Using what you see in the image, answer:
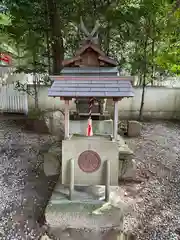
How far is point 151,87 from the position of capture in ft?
28.3

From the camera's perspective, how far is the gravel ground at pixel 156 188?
378cm

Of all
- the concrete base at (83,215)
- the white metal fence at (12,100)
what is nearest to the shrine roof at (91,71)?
the concrete base at (83,215)

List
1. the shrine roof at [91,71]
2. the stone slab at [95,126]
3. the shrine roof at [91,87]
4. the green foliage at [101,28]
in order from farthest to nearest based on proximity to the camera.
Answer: the green foliage at [101,28] → the stone slab at [95,126] → the shrine roof at [91,71] → the shrine roof at [91,87]

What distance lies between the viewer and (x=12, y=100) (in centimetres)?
841

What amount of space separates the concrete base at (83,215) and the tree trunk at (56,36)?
4439mm

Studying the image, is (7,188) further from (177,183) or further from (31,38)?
(31,38)

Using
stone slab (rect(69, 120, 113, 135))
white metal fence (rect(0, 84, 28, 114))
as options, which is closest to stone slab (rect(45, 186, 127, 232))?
stone slab (rect(69, 120, 113, 135))

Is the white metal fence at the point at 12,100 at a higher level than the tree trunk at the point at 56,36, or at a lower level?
lower

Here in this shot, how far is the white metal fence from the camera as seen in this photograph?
8344 mm

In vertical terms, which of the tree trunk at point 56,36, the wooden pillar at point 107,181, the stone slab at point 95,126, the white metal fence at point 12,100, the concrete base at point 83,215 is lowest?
the concrete base at point 83,215

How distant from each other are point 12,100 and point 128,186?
16.7ft

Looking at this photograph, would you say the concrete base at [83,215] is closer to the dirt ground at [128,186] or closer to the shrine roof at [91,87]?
the dirt ground at [128,186]

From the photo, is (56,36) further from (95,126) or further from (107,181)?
(107,181)

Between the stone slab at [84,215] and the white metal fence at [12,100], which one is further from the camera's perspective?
the white metal fence at [12,100]
